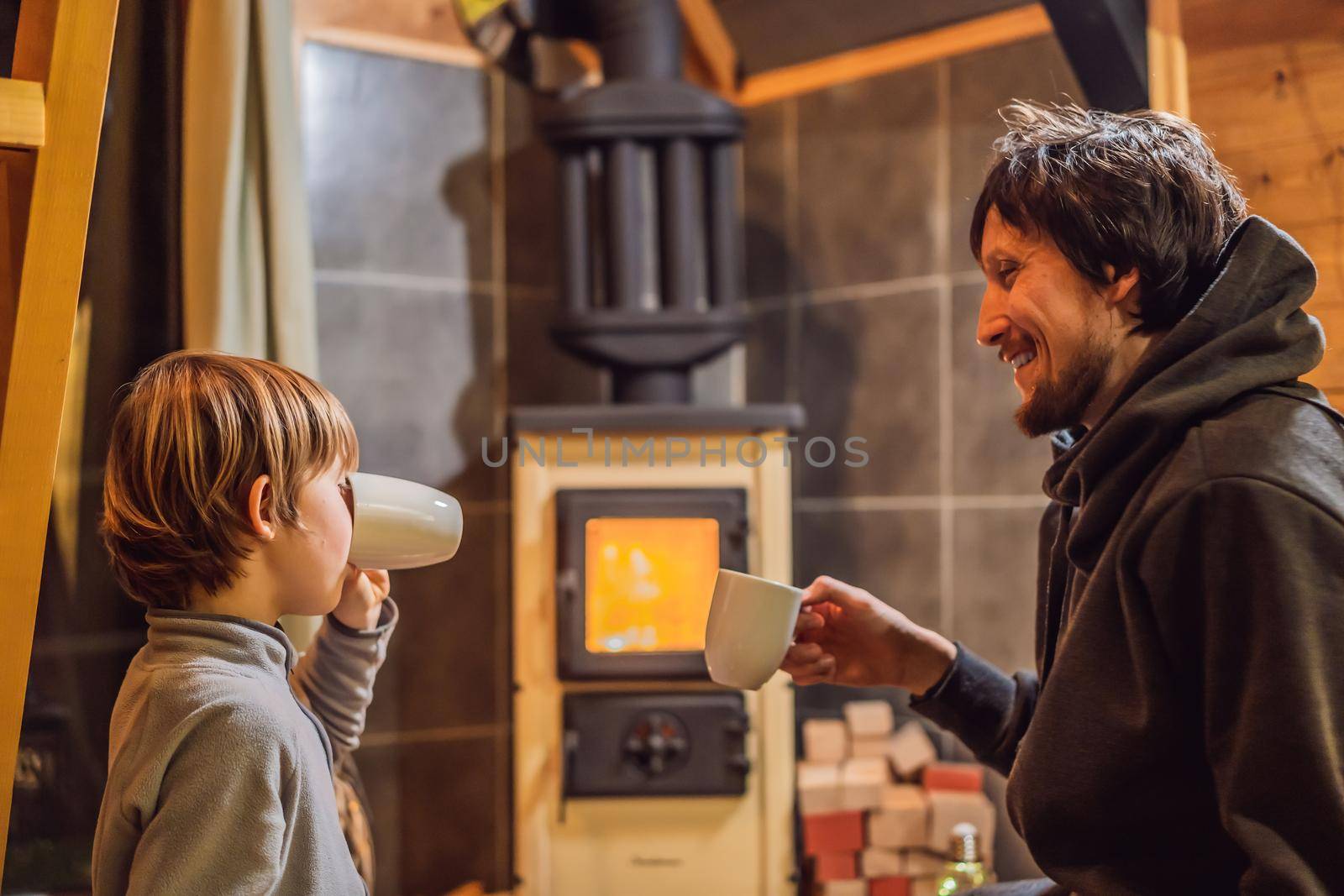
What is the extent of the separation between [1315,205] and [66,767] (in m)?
1.78

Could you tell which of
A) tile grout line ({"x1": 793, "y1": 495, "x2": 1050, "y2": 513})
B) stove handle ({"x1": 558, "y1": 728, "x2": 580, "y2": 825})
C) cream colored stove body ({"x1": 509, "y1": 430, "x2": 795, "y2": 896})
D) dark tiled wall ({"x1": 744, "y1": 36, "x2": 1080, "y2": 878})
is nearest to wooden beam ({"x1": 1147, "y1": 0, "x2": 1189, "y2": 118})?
dark tiled wall ({"x1": 744, "y1": 36, "x2": 1080, "y2": 878})

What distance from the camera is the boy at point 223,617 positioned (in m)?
0.87

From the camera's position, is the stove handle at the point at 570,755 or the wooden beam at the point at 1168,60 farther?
the stove handle at the point at 570,755

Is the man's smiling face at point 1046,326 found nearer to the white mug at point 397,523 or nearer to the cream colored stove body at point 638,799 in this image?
the white mug at point 397,523

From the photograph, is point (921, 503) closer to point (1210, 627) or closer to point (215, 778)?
point (1210, 627)

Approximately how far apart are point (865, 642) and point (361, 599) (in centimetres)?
60

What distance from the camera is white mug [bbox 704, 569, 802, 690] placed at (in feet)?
3.79

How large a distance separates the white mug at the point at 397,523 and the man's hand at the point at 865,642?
17.9 inches

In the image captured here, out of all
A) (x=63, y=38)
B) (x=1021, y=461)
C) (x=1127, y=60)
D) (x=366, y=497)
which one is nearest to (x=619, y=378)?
(x=1021, y=461)

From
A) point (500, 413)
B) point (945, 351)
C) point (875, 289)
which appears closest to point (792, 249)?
point (875, 289)

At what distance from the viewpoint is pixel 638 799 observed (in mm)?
2387

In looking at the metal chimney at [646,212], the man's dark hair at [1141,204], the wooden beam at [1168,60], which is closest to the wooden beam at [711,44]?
the metal chimney at [646,212]

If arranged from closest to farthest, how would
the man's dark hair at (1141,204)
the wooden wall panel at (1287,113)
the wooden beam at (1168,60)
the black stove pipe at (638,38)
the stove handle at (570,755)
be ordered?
the man's dark hair at (1141,204), the wooden wall panel at (1287,113), the wooden beam at (1168,60), the stove handle at (570,755), the black stove pipe at (638,38)

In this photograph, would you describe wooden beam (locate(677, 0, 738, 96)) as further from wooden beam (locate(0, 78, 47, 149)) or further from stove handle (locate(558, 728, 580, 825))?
wooden beam (locate(0, 78, 47, 149))
